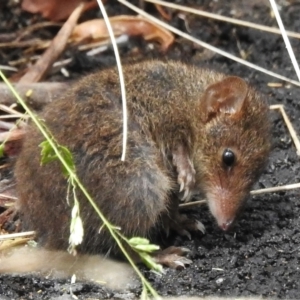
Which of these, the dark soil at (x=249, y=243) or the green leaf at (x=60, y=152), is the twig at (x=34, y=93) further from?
the green leaf at (x=60, y=152)

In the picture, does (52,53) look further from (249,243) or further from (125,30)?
(249,243)

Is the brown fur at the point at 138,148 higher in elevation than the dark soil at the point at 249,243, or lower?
higher

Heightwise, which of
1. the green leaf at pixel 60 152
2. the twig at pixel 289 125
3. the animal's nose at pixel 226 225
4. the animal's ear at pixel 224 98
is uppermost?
the green leaf at pixel 60 152

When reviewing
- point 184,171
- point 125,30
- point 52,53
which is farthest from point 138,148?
point 125,30

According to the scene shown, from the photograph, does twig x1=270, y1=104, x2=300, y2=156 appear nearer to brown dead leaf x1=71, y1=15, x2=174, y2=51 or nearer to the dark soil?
the dark soil

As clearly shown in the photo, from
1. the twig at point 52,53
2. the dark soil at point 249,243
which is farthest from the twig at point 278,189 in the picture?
the twig at point 52,53

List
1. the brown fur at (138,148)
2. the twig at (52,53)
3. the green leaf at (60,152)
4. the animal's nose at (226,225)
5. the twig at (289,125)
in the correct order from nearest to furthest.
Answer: the green leaf at (60,152), the brown fur at (138,148), the animal's nose at (226,225), the twig at (289,125), the twig at (52,53)
